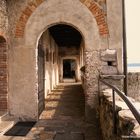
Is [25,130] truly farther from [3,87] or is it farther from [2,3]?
[2,3]

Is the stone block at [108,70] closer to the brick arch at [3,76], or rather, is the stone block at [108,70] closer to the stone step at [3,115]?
the brick arch at [3,76]

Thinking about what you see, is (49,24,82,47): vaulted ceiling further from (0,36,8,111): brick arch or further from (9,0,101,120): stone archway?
(0,36,8,111): brick arch

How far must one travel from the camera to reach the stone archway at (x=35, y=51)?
645cm

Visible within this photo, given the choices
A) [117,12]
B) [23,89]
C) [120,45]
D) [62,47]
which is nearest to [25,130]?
[23,89]

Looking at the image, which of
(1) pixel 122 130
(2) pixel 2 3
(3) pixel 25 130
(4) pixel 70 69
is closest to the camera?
(1) pixel 122 130

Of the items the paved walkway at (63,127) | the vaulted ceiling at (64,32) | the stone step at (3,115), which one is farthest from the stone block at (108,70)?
the vaulted ceiling at (64,32)

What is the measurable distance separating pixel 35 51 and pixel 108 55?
194 centimetres

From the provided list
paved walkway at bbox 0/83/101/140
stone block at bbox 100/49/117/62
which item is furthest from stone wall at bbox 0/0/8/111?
stone block at bbox 100/49/117/62

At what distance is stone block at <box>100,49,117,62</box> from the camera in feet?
21.0

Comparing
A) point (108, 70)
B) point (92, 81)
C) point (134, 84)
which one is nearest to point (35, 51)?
point (92, 81)

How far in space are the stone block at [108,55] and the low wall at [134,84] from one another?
1.59 metres

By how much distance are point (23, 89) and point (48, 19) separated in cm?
200

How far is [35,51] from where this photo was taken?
6586 millimetres

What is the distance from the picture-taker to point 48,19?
655 cm
